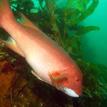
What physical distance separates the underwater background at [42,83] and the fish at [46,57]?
44 cm

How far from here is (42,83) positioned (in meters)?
3.11

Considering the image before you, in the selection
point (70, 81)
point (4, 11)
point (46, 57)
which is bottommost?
point (70, 81)

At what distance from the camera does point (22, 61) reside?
300cm

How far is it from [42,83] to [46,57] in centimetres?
114

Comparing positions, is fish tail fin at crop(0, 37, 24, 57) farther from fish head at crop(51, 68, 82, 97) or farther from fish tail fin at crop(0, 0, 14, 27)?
fish head at crop(51, 68, 82, 97)

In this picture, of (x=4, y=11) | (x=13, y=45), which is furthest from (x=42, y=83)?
(x=4, y=11)

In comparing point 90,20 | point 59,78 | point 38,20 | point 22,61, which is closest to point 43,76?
point 59,78

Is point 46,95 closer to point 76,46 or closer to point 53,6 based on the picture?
point 76,46

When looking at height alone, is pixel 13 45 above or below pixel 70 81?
above

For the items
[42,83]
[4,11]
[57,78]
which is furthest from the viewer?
[42,83]

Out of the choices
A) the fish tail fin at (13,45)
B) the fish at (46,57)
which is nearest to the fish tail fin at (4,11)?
the fish at (46,57)

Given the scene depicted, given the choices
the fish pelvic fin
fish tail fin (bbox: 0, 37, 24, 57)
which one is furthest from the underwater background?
the fish pelvic fin

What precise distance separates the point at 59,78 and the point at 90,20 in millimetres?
3498

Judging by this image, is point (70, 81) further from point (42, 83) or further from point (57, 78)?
point (42, 83)
